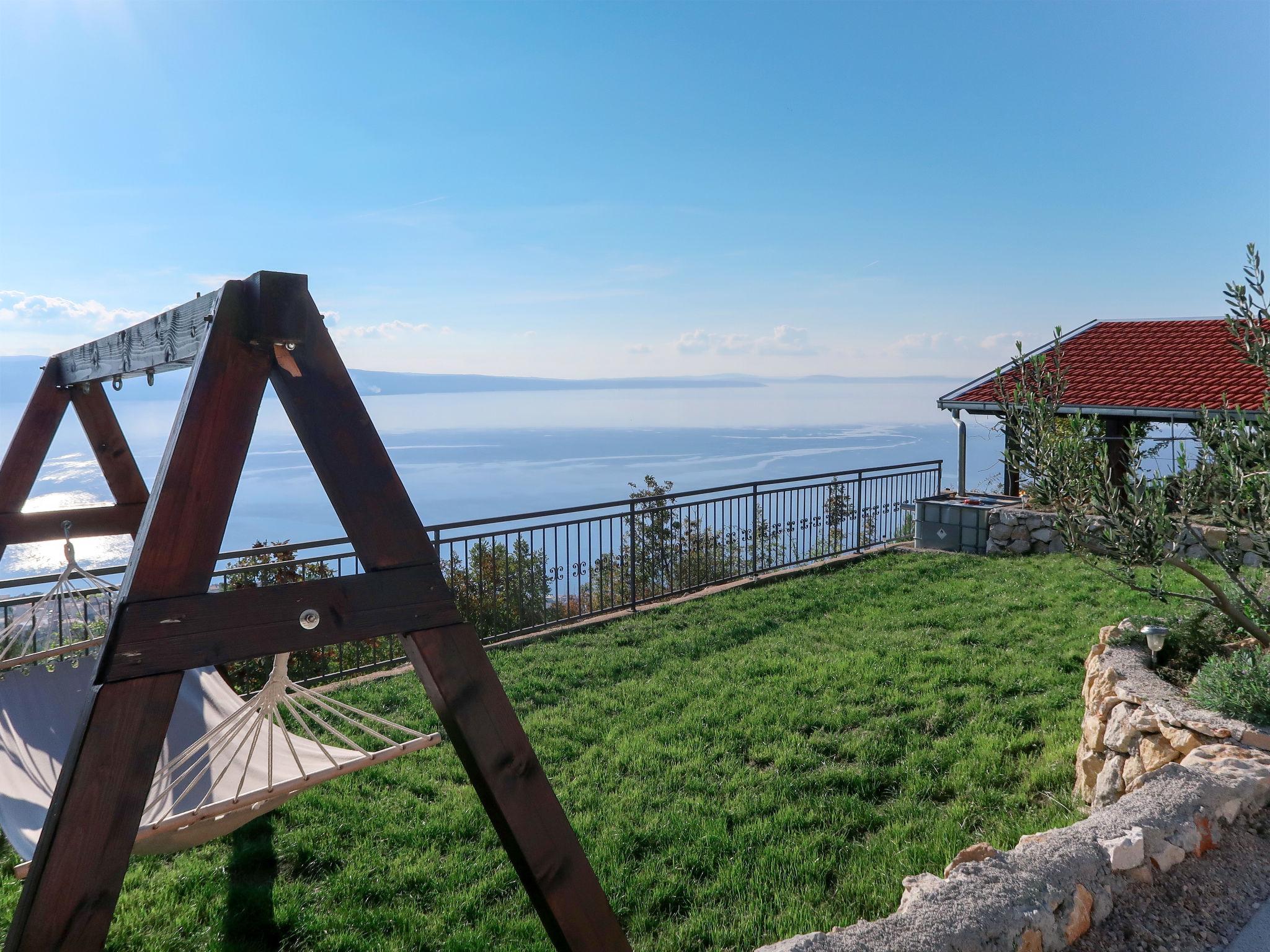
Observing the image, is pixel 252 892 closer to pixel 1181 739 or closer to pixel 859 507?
pixel 1181 739

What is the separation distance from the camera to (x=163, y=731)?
1364 mm

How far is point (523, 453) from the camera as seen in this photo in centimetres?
6925

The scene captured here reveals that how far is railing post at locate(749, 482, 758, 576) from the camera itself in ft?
28.0

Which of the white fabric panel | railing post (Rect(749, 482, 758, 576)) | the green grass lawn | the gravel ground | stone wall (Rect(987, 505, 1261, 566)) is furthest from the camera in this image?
stone wall (Rect(987, 505, 1261, 566))

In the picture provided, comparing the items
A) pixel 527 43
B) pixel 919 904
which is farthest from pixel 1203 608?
pixel 527 43

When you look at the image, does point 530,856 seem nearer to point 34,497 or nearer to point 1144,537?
point 34,497

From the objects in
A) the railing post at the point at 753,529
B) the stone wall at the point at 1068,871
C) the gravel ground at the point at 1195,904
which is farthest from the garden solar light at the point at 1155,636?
the railing post at the point at 753,529

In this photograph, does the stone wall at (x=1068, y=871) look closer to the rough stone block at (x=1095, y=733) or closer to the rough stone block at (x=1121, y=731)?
the rough stone block at (x=1121, y=731)

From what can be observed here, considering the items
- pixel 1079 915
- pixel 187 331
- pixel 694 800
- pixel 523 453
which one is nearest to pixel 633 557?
pixel 694 800

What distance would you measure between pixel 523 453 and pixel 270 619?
225 feet

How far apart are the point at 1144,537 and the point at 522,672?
3.92 meters

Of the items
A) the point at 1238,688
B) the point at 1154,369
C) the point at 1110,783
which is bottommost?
the point at 1110,783

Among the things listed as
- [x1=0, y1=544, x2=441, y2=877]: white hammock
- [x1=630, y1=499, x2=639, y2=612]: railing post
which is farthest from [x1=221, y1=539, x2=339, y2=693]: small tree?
[x1=630, y1=499, x2=639, y2=612]: railing post

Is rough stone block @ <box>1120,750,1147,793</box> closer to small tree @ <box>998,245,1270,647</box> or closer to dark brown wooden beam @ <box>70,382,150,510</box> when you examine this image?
small tree @ <box>998,245,1270,647</box>
